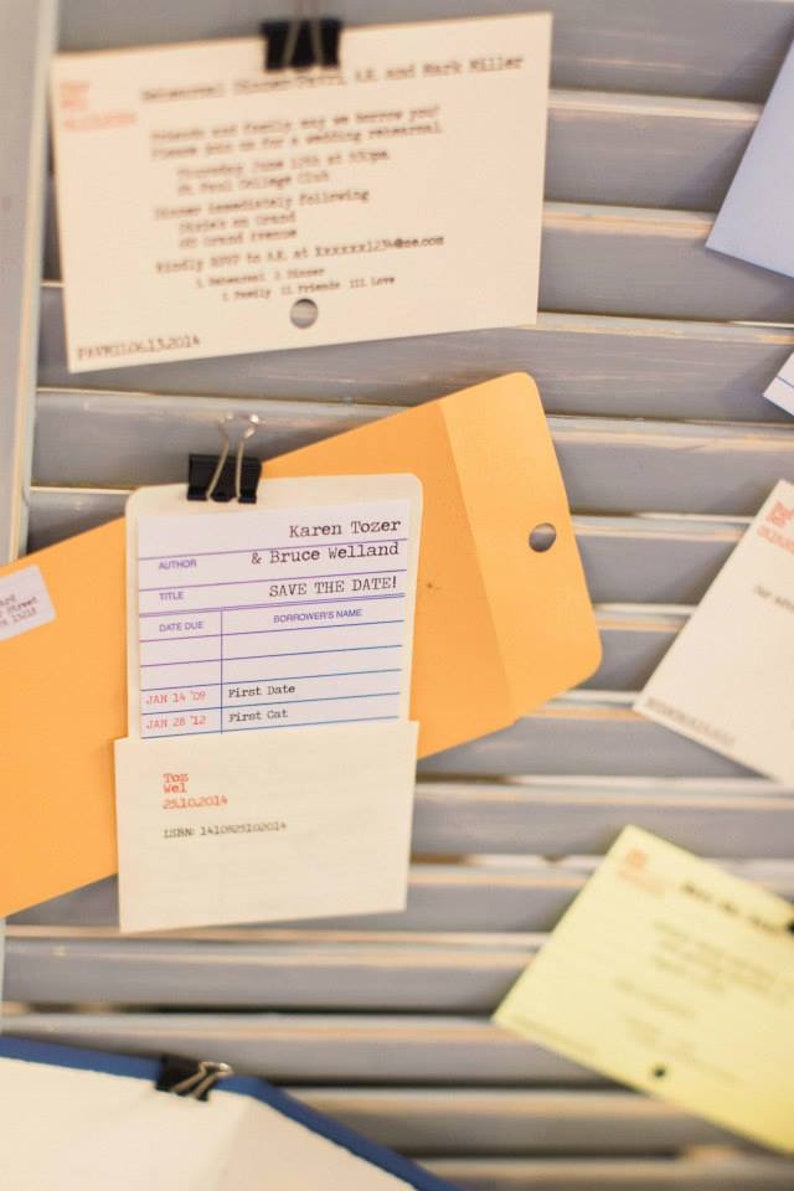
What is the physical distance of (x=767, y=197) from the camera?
2.18ft

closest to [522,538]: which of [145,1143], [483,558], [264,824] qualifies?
[483,558]

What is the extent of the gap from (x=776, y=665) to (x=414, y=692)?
0.28 meters

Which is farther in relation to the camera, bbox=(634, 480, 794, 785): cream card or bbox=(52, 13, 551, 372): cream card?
bbox=(634, 480, 794, 785): cream card

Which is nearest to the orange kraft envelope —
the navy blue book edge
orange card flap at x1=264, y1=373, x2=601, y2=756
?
orange card flap at x1=264, y1=373, x2=601, y2=756

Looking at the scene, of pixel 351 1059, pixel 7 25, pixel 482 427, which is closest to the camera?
pixel 7 25

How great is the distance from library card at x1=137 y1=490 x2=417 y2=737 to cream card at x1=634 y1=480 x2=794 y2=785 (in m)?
0.22

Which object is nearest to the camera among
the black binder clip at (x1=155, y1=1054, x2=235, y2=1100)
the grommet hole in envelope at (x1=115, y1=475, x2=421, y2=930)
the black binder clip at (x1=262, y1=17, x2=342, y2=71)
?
the black binder clip at (x1=262, y1=17, x2=342, y2=71)

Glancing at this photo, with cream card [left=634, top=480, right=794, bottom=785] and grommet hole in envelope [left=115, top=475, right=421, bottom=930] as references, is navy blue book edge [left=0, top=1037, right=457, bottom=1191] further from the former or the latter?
cream card [left=634, top=480, right=794, bottom=785]

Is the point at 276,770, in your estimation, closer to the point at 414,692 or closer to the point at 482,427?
the point at 414,692

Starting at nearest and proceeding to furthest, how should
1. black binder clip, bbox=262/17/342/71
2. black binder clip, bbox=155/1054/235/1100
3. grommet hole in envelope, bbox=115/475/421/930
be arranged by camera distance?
black binder clip, bbox=262/17/342/71, grommet hole in envelope, bbox=115/475/421/930, black binder clip, bbox=155/1054/235/1100

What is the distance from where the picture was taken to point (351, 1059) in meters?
0.86

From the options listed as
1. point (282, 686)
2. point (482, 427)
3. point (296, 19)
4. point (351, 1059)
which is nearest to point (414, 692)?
point (282, 686)

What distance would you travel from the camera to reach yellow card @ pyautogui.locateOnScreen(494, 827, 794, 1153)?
0.84 meters

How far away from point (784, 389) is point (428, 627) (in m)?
0.31
